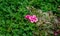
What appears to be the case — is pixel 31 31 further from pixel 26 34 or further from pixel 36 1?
pixel 36 1

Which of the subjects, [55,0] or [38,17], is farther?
[55,0]

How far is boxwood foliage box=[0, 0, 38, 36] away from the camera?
3.78 meters

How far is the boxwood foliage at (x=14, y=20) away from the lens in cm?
378

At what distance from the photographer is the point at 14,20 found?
3.93m

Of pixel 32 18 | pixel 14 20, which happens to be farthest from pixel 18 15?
pixel 32 18

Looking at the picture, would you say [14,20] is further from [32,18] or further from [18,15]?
[32,18]

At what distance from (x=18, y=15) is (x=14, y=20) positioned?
12 centimetres

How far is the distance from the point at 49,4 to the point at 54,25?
54 centimetres

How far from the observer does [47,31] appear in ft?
12.5

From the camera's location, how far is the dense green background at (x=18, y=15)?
149 inches

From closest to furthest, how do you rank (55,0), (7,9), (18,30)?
(18,30) < (7,9) < (55,0)

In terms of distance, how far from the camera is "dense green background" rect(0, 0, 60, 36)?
3.78m

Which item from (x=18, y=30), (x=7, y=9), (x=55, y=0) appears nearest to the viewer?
(x=18, y=30)

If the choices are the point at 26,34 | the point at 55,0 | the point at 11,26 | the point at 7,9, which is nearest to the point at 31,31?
the point at 26,34
